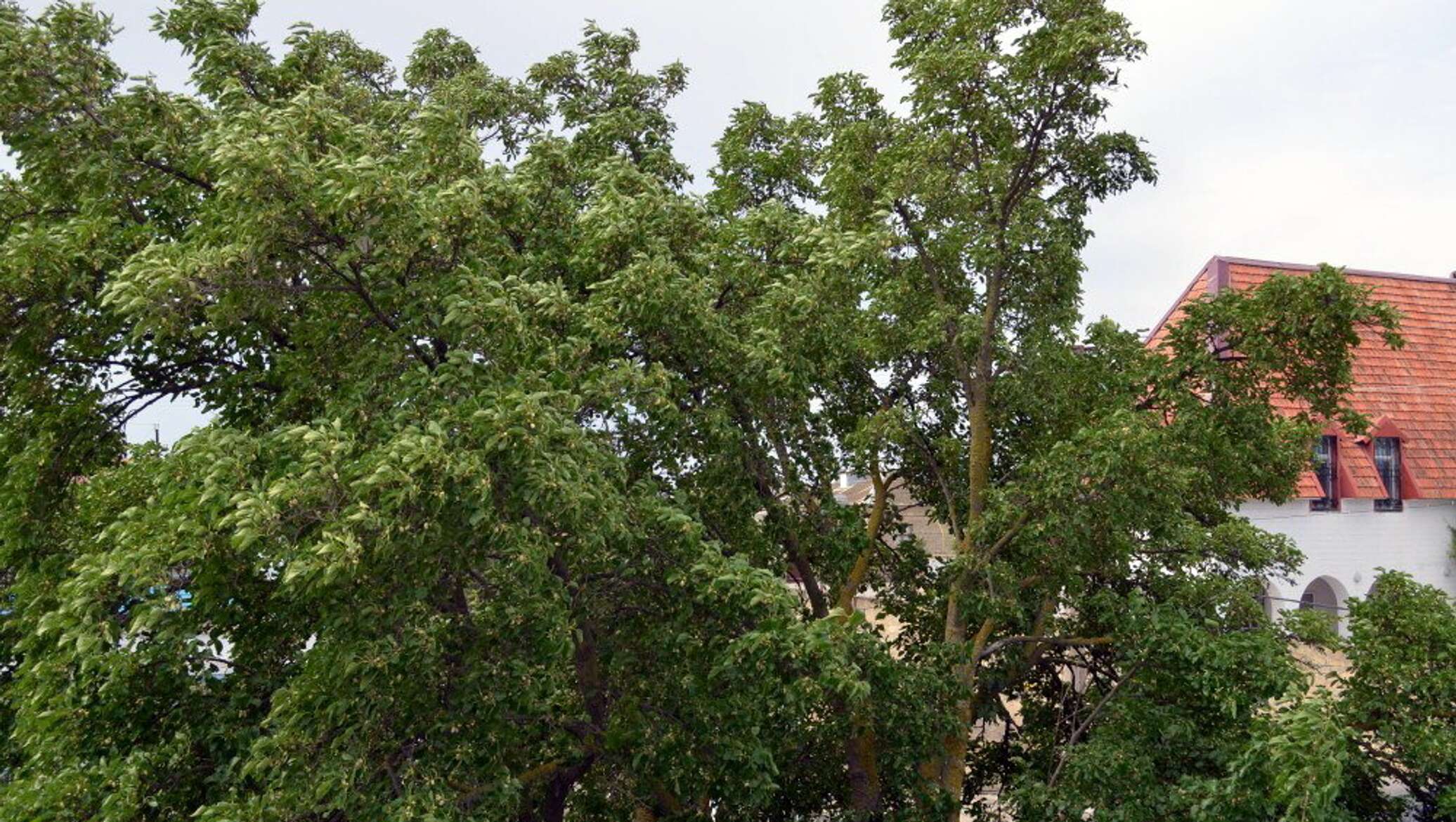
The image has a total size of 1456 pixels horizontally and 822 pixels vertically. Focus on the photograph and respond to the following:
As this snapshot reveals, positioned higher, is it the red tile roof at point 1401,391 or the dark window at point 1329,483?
the red tile roof at point 1401,391

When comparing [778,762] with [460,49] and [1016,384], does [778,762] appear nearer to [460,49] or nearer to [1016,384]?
[1016,384]

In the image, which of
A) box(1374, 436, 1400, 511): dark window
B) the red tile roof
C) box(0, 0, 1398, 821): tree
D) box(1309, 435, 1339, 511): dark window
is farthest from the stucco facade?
box(0, 0, 1398, 821): tree

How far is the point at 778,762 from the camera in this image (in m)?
12.7

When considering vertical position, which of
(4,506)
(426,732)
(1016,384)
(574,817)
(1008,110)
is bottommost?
(574,817)

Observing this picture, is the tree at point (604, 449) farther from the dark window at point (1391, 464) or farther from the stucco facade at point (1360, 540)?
the dark window at point (1391, 464)

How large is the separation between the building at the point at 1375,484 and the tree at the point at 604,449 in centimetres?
1319

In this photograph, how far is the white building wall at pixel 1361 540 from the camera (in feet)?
90.3

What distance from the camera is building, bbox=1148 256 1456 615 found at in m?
27.8

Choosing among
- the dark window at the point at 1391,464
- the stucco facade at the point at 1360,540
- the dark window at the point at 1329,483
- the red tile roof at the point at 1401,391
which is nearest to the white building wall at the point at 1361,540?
the stucco facade at the point at 1360,540

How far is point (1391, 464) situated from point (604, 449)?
24.3 metres

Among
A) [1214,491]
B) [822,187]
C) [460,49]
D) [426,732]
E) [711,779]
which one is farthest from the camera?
[460,49]

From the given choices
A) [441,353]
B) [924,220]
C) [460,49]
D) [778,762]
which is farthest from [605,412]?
[460,49]

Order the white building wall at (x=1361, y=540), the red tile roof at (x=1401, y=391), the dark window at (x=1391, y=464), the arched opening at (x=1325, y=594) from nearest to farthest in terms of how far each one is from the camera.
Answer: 1. the white building wall at (x=1361, y=540)
2. the red tile roof at (x=1401, y=391)
3. the arched opening at (x=1325, y=594)
4. the dark window at (x=1391, y=464)

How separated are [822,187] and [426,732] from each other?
945 cm
